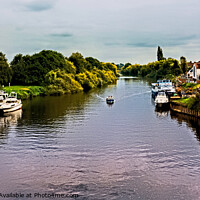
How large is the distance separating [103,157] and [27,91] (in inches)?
3159

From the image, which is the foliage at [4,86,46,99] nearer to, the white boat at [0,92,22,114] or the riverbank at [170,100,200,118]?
the white boat at [0,92,22,114]

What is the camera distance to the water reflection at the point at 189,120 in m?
50.6

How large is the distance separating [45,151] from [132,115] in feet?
97.2

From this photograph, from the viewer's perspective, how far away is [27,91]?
11069 centimetres

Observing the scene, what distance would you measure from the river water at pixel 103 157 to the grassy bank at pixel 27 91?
139 feet

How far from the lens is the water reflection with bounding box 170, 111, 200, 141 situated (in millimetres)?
A: 50625

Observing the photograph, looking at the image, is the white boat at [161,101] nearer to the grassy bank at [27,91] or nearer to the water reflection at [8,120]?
the water reflection at [8,120]

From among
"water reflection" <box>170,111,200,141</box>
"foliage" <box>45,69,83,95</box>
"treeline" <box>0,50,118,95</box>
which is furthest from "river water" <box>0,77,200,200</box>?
"treeline" <box>0,50,118,95</box>

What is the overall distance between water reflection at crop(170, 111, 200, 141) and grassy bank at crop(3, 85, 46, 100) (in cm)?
5693

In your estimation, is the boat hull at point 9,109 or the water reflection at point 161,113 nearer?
the water reflection at point 161,113

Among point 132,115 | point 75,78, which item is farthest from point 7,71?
point 132,115

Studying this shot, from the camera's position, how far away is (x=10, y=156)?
37188 mm

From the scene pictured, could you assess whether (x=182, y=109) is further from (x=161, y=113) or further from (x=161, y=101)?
(x=161, y=101)

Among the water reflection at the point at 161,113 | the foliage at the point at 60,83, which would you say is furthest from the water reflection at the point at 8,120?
the foliage at the point at 60,83
